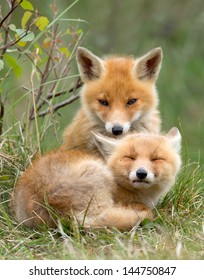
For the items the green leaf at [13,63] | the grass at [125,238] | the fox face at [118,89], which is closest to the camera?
the grass at [125,238]

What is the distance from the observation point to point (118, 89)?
718cm

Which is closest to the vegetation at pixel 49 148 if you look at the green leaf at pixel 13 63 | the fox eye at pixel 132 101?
the green leaf at pixel 13 63

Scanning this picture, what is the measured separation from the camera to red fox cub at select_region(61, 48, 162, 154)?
23.3 feet

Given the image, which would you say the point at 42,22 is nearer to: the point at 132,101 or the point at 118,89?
the point at 118,89

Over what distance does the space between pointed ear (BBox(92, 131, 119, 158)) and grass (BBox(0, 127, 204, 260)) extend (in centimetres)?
65

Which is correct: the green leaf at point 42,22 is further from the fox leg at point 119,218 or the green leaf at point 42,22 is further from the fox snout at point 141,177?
the fox leg at point 119,218

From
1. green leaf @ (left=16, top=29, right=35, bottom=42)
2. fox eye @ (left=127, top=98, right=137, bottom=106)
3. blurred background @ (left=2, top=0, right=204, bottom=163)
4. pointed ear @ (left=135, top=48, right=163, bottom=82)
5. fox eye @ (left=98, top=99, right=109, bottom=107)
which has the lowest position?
blurred background @ (left=2, top=0, right=204, bottom=163)

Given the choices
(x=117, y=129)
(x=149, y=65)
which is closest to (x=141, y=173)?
(x=117, y=129)

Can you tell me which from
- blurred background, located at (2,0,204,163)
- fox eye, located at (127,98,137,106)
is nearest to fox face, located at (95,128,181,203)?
fox eye, located at (127,98,137,106)

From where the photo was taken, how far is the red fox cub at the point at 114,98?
710 centimetres

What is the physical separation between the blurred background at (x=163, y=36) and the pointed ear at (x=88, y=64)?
12.7ft

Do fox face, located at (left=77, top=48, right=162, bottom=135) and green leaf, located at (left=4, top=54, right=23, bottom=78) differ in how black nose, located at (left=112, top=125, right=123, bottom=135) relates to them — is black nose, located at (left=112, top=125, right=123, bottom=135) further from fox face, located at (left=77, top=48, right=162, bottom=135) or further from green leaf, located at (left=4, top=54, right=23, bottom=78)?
green leaf, located at (left=4, top=54, right=23, bottom=78)

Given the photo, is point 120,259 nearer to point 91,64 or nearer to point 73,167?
point 73,167

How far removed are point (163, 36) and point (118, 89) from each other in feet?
23.1
